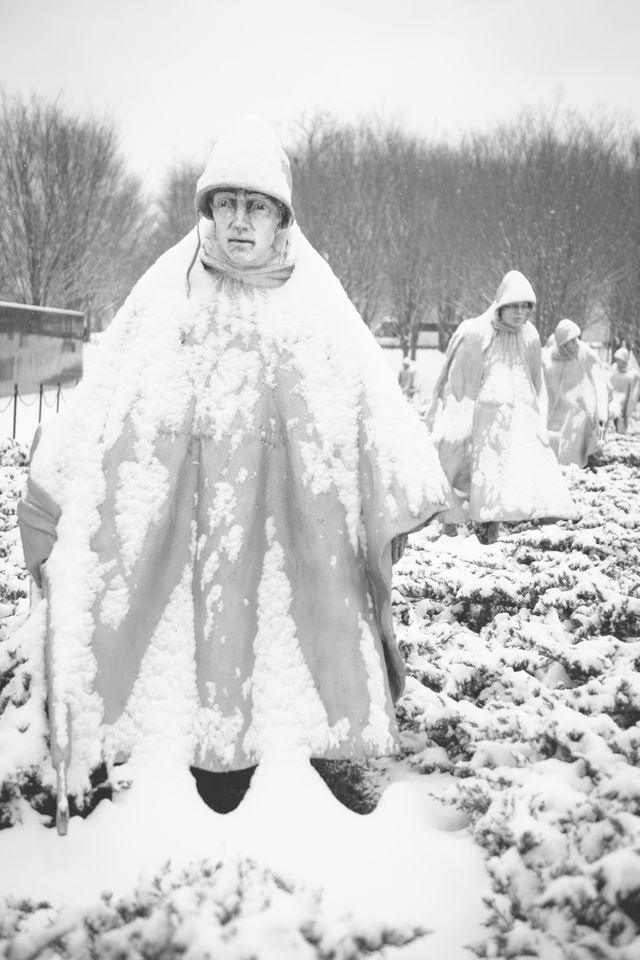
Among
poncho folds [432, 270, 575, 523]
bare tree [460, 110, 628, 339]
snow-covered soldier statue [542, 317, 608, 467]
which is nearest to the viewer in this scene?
poncho folds [432, 270, 575, 523]

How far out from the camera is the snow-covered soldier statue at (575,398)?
11.8 metres

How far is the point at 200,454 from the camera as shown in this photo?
269 centimetres

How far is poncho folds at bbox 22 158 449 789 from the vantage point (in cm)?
254

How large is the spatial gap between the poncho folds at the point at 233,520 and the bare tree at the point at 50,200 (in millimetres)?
22655

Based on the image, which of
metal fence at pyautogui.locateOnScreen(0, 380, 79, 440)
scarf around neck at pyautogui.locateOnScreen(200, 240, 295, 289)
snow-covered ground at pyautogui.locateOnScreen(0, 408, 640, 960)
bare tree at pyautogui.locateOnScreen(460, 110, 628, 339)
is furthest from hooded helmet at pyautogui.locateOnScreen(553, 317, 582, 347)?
bare tree at pyautogui.locateOnScreen(460, 110, 628, 339)

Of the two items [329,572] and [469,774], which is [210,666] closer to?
[329,572]

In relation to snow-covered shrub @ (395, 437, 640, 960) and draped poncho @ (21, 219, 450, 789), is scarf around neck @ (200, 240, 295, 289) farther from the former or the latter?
snow-covered shrub @ (395, 437, 640, 960)

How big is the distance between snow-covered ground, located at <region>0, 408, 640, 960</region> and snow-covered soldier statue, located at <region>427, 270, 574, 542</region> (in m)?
3.48

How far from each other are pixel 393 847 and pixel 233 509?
1234 mm

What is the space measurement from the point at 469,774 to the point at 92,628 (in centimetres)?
148

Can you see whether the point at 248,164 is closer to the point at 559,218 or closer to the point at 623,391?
the point at 623,391

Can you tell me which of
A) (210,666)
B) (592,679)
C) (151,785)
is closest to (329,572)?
(210,666)

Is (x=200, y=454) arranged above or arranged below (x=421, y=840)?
above

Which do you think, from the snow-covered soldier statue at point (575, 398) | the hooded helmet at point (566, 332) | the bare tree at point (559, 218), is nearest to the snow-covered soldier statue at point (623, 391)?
the bare tree at point (559, 218)
